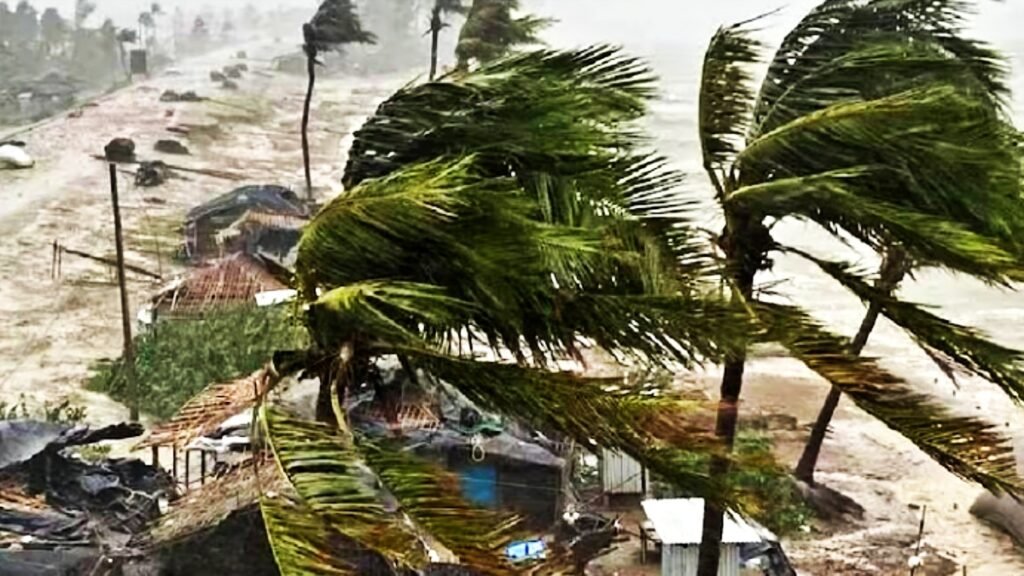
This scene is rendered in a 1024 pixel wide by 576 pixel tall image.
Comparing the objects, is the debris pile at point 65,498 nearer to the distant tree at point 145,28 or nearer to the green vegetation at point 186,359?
the green vegetation at point 186,359

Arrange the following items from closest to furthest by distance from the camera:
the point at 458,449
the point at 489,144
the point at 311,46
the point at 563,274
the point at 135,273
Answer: the point at 563,274
the point at 489,144
the point at 458,449
the point at 135,273
the point at 311,46

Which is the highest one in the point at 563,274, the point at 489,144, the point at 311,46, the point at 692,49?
the point at 489,144

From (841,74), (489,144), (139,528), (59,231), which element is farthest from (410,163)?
(59,231)

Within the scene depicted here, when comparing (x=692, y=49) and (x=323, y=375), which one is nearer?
(x=323, y=375)

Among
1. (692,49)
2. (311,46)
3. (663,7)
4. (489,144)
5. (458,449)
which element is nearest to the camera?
(489,144)

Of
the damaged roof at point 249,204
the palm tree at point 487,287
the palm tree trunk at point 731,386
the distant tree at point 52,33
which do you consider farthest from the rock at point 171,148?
the distant tree at point 52,33

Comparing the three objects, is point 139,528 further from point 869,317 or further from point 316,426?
point 869,317

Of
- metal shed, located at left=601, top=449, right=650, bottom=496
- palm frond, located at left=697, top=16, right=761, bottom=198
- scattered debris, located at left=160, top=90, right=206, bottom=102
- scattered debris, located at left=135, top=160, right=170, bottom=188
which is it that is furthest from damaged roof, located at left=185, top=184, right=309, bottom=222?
scattered debris, located at left=160, top=90, right=206, bottom=102

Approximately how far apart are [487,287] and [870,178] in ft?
5.65

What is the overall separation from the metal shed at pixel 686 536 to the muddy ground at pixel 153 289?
689mm

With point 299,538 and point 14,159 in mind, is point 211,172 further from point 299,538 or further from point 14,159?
point 299,538

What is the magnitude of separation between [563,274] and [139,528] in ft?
14.1

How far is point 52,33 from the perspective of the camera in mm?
71000

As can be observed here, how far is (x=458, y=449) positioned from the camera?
10.0 m
